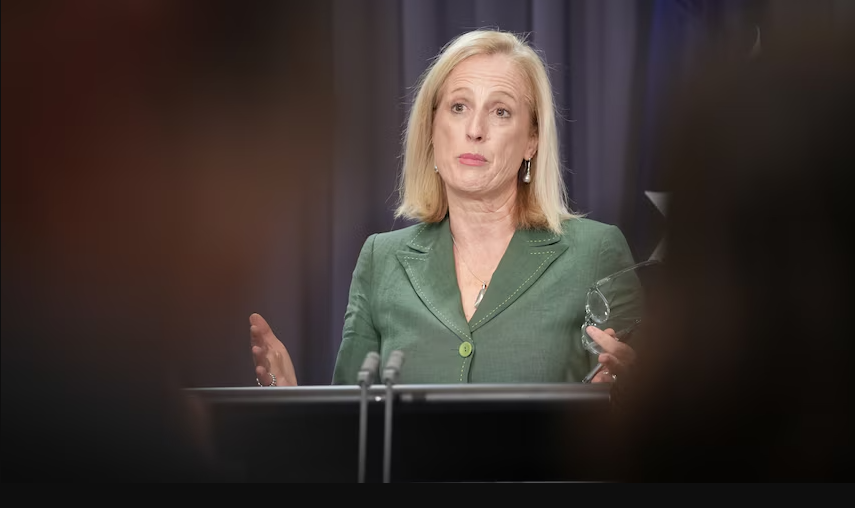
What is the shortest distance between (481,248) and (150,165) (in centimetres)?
77

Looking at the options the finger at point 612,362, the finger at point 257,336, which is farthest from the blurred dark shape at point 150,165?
the finger at point 612,362

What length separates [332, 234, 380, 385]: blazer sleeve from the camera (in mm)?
2387

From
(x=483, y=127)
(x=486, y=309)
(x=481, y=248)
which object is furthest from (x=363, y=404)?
(x=483, y=127)

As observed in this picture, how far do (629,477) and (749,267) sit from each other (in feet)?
1.39

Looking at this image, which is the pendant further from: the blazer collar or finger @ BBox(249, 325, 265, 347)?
finger @ BBox(249, 325, 265, 347)

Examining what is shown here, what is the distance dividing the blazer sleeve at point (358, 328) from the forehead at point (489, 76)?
442mm

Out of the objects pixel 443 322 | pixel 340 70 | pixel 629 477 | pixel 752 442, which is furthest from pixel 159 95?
pixel 752 442

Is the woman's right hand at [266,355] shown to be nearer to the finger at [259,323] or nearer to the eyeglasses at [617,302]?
the finger at [259,323]

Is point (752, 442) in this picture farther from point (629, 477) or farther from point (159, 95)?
point (159, 95)

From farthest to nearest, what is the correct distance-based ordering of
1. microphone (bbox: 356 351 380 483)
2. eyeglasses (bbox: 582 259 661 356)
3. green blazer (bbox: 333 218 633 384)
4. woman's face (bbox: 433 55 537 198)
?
1. woman's face (bbox: 433 55 537 198)
2. green blazer (bbox: 333 218 633 384)
3. eyeglasses (bbox: 582 259 661 356)
4. microphone (bbox: 356 351 380 483)

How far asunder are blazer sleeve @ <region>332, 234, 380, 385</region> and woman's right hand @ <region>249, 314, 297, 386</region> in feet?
0.54

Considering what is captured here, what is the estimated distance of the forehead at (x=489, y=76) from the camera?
2439 mm

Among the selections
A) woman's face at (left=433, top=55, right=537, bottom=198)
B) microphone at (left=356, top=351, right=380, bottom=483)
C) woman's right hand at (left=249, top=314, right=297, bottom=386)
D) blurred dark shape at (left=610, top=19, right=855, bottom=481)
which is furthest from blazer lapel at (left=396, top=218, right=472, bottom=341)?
blurred dark shape at (left=610, top=19, right=855, bottom=481)

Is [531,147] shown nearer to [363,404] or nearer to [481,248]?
[481,248]
